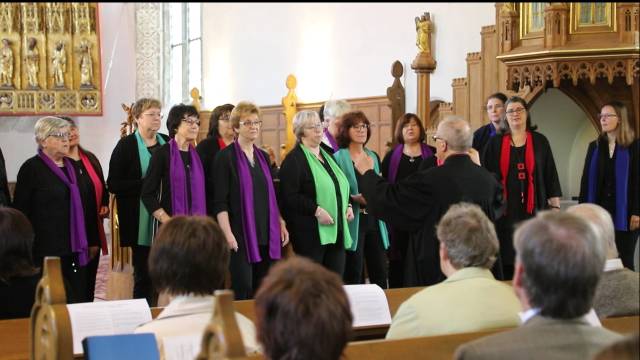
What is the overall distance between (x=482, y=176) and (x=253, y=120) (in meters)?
1.38

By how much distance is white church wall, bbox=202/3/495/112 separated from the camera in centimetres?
1160

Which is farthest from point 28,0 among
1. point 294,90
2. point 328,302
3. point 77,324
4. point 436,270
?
point 328,302

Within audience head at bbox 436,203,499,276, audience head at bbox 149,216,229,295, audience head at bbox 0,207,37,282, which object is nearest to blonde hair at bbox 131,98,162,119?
audience head at bbox 0,207,37,282

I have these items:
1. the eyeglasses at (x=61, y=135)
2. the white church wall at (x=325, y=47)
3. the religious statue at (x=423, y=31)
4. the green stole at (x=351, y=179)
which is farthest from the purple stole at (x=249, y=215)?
the religious statue at (x=423, y=31)

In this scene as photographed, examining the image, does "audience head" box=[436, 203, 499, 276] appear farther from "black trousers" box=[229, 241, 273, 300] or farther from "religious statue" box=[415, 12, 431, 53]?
"religious statue" box=[415, 12, 431, 53]

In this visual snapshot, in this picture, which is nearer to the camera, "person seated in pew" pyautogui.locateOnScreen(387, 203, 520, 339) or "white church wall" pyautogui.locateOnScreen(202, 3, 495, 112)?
"person seated in pew" pyautogui.locateOnScreen(387, 203, 520, 339)

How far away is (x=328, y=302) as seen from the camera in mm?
1917

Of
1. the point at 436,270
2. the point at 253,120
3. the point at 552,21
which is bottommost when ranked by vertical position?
the point at 436,270

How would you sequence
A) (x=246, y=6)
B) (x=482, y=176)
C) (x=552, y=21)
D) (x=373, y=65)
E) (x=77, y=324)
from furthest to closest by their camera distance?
(x=246, y=6) → (x=373, y=65) → (x=552, y=21) → (x=482, y=176) → (x=77, y=324)

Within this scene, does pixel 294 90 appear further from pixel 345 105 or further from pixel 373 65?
pixel 345 105

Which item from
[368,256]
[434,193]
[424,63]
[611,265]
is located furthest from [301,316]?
[424,63]

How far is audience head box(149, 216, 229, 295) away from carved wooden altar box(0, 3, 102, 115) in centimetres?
1094

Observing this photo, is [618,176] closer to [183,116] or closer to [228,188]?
[228,188]

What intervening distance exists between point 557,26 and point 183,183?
394 cm
